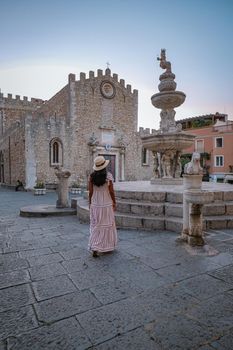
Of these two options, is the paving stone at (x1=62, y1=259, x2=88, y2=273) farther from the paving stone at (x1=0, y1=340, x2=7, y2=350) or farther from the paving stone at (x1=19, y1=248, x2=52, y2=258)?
the paving stone at (x1=0, y1=340, x2=7, y2=350)

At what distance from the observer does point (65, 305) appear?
7.50 ft

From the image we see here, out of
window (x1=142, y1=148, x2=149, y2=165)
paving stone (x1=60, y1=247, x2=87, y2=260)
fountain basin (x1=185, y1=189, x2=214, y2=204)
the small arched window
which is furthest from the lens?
window (x1=142, y1=148, x2=149, y2=165)

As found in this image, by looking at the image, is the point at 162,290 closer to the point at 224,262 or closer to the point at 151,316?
the point at 151,316

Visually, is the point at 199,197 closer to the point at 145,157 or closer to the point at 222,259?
the point at 222,259

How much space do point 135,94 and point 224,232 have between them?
2151 cm

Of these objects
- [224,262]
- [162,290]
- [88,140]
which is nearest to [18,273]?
[162,290]

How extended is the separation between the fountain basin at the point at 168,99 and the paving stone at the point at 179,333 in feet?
23.4

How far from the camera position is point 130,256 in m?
3.56

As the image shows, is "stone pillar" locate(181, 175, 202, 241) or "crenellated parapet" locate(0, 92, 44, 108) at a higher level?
"crenellated parapet" locate(0, 92, 44, 108)

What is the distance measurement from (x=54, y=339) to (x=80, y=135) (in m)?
19.3

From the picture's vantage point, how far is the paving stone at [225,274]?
277 cm

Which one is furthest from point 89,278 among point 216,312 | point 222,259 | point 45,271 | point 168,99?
point 168,99

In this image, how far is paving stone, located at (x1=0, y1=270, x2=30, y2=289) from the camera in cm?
278

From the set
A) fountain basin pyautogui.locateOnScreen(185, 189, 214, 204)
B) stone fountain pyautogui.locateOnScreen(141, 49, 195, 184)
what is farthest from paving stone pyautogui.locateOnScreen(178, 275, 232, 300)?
stone fountain pyautogui.locateOnScreen(141, 49, 195, 184)
